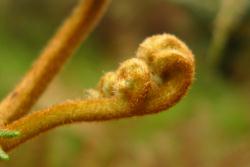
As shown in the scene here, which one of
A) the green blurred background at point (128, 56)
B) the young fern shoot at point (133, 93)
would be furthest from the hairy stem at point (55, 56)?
the green blurred background at point (128, 56)

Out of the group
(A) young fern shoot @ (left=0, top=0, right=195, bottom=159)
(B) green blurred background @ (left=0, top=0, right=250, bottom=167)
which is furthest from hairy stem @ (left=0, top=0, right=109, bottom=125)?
(B) green blurred background @ (left=0, top=0, right=250, bottom=167)

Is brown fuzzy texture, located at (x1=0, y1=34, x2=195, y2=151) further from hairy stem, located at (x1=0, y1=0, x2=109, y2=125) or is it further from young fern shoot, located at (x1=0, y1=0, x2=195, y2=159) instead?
hairy stem, located at (x1=0, y1=0, x2=109, y2=125)

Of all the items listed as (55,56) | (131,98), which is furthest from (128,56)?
(131,98)

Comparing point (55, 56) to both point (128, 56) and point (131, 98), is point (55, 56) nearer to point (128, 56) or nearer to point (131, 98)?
point (131, 98)

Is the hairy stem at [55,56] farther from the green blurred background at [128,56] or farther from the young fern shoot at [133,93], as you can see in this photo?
the green blurred background at [128,56]

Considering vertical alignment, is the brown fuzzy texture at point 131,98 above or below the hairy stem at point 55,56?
below

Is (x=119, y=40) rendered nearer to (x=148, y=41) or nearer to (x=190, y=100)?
(x=190, y=100)

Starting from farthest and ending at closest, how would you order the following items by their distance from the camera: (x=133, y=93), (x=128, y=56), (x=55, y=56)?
(x=128, y=56), (x=55, y=56), (x=133, y=93)
